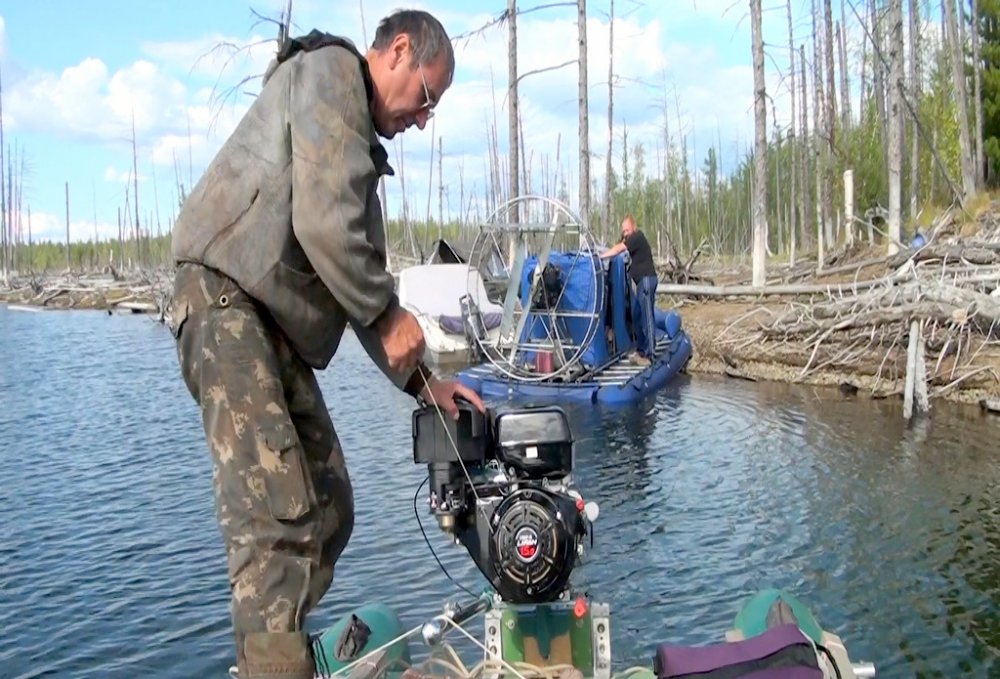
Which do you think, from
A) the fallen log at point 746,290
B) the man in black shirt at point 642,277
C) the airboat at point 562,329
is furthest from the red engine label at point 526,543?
the fallen log at point 746,290

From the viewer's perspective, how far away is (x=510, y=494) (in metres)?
3.26

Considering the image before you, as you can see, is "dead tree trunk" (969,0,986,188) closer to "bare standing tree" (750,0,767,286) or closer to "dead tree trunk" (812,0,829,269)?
"dead tree trunk" (812,0,829,269)

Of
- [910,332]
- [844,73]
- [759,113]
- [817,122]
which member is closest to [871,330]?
[910,332]

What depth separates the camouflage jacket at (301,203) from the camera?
258 cm

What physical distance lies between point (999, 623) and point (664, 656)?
3.89 m

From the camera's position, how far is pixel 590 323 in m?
14.6

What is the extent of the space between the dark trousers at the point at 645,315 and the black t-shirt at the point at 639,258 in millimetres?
95

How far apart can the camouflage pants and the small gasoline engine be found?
0.62 m

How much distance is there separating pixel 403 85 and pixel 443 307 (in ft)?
56.5

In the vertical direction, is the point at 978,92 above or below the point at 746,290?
above

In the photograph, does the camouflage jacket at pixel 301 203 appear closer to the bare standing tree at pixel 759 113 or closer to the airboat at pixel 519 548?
the airboat at pixel 519 548

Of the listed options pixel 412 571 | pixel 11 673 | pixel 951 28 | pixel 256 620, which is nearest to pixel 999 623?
pixel 412 571

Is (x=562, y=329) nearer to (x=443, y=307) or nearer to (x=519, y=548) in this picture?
(x=443, y=307)

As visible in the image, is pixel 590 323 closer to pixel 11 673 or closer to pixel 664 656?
pixel 11 673
